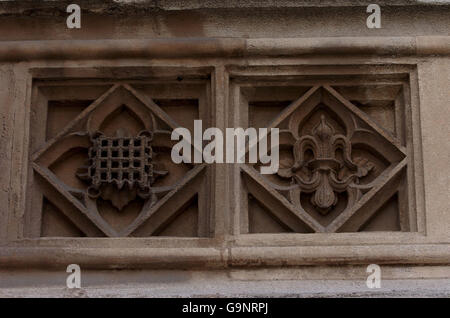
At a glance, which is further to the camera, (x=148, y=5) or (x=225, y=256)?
(x=148, y=5)

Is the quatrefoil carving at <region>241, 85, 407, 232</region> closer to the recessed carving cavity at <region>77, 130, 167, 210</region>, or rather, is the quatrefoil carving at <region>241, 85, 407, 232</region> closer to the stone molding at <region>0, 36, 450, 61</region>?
the stone molding at <region>0, 36, 450, 61</region>

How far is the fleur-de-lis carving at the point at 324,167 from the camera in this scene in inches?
127

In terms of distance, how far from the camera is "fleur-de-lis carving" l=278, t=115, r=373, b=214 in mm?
3223

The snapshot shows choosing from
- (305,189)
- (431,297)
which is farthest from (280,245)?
(431,297)

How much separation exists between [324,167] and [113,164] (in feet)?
2.15

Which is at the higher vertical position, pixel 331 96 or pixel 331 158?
pixel 331 96

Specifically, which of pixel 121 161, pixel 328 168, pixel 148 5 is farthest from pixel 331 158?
pixel 148 5

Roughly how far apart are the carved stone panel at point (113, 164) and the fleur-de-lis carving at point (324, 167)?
0.30 meters

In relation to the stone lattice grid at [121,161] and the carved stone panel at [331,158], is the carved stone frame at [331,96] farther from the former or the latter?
the stone lattice grid at [121,161]

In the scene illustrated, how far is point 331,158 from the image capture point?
3.25 meters

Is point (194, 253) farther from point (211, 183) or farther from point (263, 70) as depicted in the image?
point (263, 70)

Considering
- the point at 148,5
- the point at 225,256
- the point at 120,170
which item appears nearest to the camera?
the point at 225,256

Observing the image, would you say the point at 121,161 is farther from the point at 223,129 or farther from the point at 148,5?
the point at 148,5

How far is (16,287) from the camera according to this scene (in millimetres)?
3078
